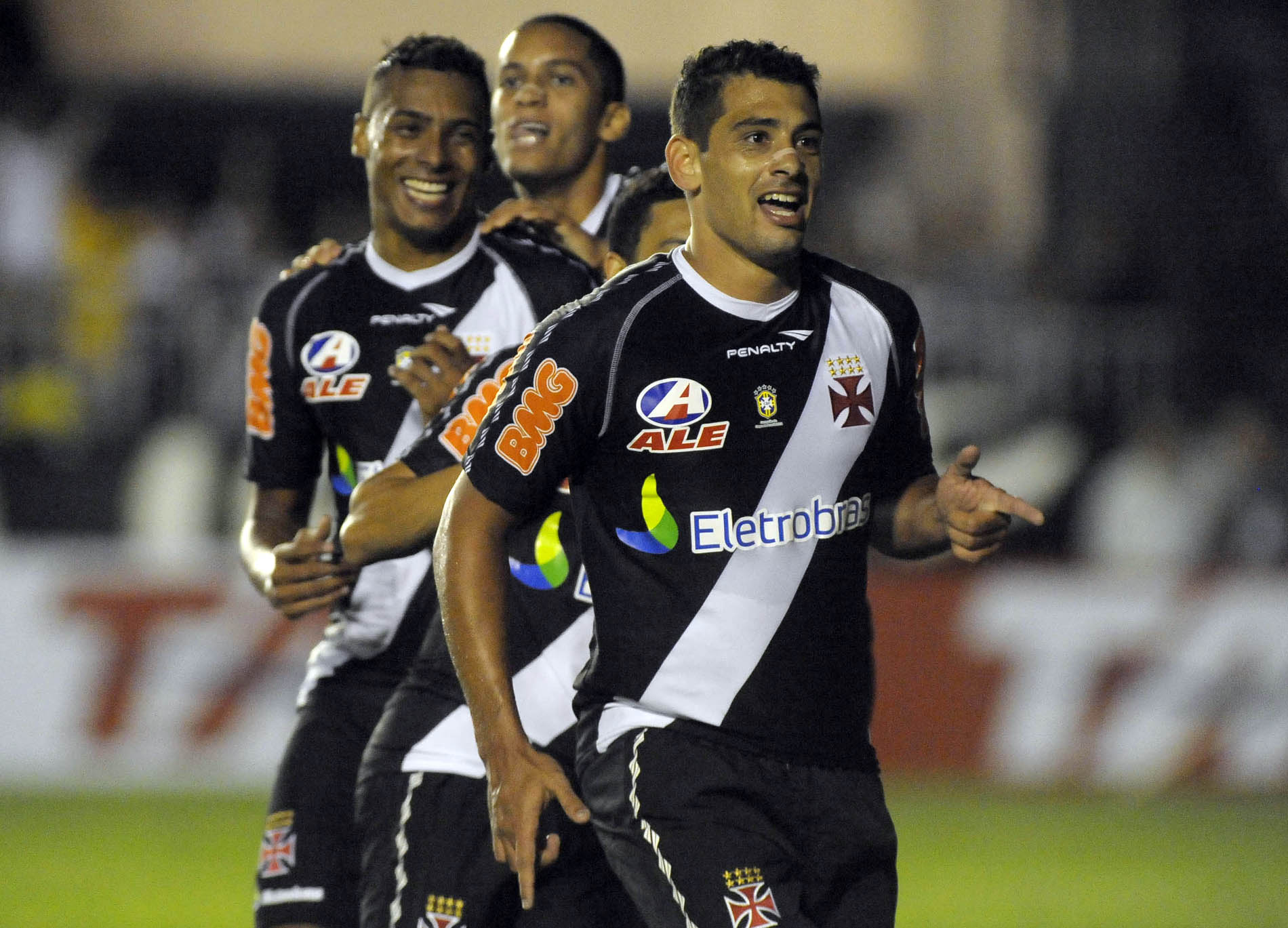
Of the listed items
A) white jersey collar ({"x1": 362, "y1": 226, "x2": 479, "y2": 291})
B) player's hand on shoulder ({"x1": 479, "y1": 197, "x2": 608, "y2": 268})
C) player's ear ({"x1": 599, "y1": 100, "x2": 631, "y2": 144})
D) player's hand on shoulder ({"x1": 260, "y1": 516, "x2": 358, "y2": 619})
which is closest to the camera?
player's hand on shoulder ({"x1": 260, "y1": 516, "x2": 358, "y2": 619})

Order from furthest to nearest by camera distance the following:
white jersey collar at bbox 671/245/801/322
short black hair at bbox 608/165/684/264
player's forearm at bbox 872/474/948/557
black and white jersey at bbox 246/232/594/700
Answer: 1. black and white jersey at bbox 246/232/594/700
2. short black hair at bbox 608/165/684/264
3. player's forearm at bbox 872/474/948/557
4. white jersey collar at bbox 671/245/801/322

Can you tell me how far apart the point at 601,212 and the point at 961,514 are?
2.16 metres

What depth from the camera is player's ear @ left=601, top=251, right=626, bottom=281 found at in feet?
16.0

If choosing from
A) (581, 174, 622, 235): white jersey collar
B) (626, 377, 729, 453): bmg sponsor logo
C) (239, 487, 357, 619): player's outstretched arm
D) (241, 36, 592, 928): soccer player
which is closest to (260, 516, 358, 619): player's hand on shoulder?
(239, 487, 357, 619): player's outstretched arm

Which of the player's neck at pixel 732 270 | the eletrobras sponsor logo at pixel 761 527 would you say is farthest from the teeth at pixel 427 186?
the eletrobras sponsor logo at pixel 761 527

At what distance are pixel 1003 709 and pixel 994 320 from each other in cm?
351

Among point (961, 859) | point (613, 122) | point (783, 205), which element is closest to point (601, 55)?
point (613, 122)

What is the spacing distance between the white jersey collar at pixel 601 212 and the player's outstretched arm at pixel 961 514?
1.73 metres

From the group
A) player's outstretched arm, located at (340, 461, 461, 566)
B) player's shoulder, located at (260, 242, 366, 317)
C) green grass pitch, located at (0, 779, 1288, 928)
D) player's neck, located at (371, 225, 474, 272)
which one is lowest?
green grass pitch, located at (0, 779, 1288, 928)

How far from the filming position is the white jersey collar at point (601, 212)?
5.79m

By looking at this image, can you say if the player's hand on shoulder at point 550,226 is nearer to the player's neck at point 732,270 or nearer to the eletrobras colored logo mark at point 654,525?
the player's neck at point 732,270

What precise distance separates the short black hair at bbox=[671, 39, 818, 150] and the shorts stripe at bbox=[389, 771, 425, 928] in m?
1.76

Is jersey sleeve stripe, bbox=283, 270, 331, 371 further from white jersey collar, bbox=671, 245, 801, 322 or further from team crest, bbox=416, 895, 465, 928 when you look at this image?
team crest, bbox=416, 895, 465, 928

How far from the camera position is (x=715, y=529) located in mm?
4105
